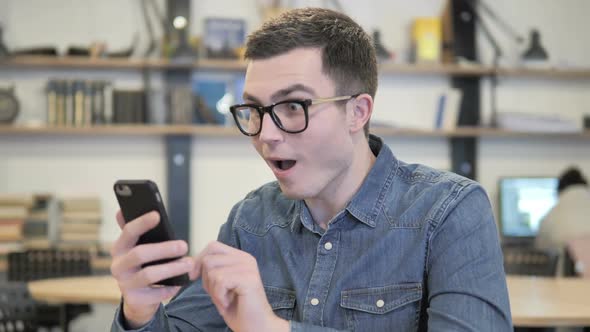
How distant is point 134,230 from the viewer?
4.40 feet

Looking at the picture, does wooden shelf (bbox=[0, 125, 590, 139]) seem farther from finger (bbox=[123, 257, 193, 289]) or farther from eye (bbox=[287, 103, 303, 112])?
finger (bbox=[123, 257, 193, 289])

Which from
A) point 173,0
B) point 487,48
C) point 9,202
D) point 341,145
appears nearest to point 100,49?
point 173,0

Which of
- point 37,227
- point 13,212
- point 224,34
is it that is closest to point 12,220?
point 13,212

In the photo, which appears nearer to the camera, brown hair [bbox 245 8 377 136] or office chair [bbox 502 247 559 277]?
brown hair [bbox 245 8 377 136]

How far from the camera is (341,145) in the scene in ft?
5.14

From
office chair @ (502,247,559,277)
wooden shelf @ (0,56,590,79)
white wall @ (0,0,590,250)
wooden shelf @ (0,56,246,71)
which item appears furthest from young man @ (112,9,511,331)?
white wall @ (0,0,590,250)

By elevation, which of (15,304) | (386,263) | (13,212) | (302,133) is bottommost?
(15,304)

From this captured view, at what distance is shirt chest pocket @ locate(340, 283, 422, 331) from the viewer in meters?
1.50

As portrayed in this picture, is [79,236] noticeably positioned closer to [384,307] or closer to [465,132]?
[465,132]

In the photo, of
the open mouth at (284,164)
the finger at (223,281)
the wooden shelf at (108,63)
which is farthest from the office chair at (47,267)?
the finger at (223,281)

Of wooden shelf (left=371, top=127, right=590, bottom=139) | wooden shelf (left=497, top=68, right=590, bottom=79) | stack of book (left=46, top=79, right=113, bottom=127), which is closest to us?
stack of book (left=46, top=79, right=113, bottom=127)

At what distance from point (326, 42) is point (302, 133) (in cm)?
20

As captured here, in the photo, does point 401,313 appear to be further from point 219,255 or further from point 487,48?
point 487,48

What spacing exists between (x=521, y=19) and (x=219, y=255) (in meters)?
4.75
